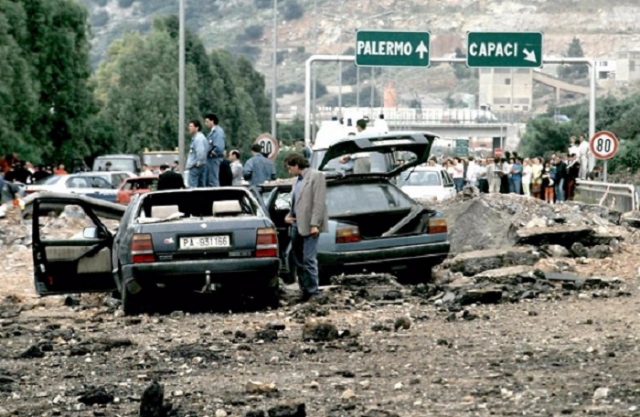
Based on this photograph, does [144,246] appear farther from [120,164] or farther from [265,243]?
[120,164]

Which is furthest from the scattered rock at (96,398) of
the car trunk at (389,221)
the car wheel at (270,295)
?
the car trunk at (389,221)

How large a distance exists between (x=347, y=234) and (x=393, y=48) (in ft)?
109

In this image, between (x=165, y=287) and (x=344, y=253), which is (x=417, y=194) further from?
(x=165, y=287)

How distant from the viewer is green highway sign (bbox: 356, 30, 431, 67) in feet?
171

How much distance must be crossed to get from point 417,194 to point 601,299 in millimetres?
28622

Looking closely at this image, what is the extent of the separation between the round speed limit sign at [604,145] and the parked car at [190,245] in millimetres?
25904

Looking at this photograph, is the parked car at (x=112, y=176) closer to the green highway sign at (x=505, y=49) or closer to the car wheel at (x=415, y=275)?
the green highway sign at (x=505, y=49)

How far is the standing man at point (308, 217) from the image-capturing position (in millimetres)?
17953

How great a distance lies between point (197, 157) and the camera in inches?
1014

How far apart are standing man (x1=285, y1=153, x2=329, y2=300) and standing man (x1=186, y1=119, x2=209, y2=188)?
24.7 feet

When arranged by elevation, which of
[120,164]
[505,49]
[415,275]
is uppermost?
[505,49]

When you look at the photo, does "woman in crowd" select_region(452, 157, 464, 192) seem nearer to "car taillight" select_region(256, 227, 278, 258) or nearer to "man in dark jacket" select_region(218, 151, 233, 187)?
"man in dark jacket" select_region(218, 151, 233, 187)

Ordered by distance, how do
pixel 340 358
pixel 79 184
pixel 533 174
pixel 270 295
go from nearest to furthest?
1. pixel 340 358
2. pixel 270 295
3. pixel 533 174
4. pixel 79 184

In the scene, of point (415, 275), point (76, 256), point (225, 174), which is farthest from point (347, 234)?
point (225, 174)
